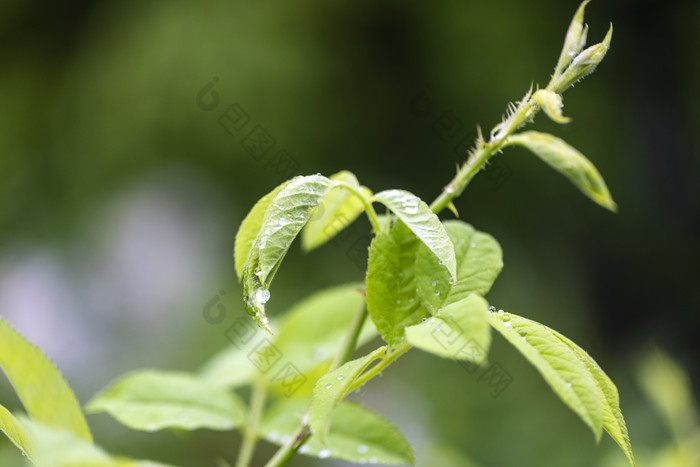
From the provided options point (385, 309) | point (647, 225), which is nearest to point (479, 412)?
point (647, 225)

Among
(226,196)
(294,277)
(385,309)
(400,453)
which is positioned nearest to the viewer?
(385,309)

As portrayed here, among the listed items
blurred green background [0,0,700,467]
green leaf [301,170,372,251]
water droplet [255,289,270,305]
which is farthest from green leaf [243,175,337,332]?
blurred green background [0,0,700,467]

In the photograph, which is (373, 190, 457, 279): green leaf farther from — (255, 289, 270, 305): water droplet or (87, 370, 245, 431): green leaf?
(87, 370, 245, 431): green leaf

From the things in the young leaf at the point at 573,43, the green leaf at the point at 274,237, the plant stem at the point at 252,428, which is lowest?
the plant stem at the point at 252,428

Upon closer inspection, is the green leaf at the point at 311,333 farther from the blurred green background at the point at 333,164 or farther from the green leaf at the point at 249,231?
the blurred green background at the point at 333,164

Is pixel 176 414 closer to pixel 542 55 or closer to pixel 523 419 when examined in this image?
pixel 523 419

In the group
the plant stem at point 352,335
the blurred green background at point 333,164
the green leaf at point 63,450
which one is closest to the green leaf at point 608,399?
the plant stem at point 352,335
